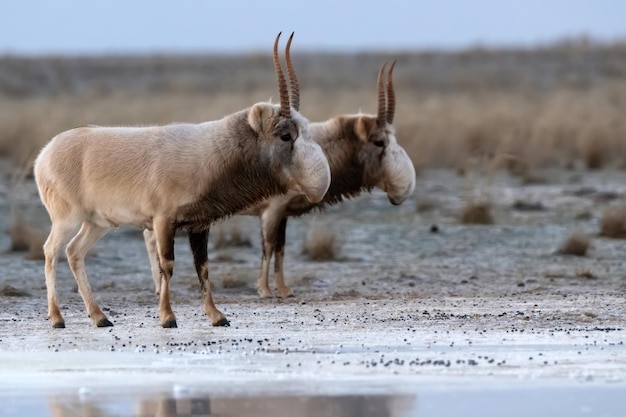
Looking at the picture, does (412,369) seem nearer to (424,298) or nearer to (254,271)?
(424,298)

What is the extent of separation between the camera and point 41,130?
31.4m

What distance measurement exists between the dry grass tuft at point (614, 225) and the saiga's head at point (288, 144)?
7791 mm

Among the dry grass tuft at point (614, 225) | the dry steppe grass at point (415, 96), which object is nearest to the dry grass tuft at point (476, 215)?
the dry grass tuft at point (614, 225)

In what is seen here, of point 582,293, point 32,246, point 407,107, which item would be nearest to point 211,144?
point 582,293

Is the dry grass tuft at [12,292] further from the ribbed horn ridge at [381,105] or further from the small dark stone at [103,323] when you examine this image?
the ribbed horn ridge at [381,105]

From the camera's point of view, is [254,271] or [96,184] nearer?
[96,184]

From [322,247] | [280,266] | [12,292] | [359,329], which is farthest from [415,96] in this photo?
[359,329]

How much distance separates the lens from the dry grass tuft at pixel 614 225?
1864 cm

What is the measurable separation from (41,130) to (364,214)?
11809mm

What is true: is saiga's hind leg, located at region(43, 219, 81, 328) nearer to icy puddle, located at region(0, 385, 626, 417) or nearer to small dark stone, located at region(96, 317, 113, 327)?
small dark stone, located at region(96, 317, 113, 327)

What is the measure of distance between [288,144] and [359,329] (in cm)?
158

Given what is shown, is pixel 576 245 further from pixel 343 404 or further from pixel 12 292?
pixel 343 404

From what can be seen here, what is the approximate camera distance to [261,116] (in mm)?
11734

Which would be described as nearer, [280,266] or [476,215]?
[280,266]
